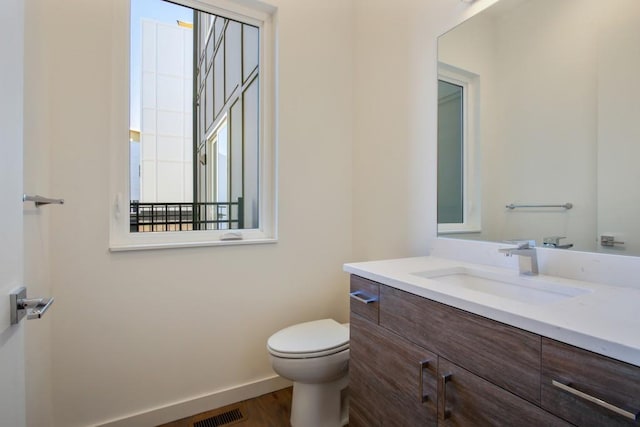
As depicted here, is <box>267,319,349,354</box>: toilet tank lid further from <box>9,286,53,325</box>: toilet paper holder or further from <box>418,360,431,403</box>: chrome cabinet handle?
<box>9,286,53,325</box>: toilet paper holder

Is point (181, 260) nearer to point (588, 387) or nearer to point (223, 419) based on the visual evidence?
point (223, 419)

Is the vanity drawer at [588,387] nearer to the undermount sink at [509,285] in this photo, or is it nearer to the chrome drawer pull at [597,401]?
the chrome drawer pull at [597,401]

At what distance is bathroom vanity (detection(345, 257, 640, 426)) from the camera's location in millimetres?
564

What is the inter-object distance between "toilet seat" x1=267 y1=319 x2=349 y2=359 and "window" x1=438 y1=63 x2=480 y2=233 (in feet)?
2.43

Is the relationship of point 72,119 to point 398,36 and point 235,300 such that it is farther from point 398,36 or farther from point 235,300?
point 398,36

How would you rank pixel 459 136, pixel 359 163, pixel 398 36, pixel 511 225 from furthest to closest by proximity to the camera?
pixel 359 163 → pixel 398 36 → pixel 459 136 → pixel 511 225

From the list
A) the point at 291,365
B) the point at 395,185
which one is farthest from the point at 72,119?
the point at 395,185

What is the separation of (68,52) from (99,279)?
1041 millimetres

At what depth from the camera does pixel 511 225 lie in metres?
1.26

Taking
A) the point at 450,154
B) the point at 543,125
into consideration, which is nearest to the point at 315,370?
the point at 450,154

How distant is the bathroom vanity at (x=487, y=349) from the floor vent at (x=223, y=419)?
71 cm

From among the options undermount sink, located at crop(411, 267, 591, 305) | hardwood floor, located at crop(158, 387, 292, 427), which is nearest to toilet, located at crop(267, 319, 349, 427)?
hardwood floor, located at crop(158, 387, 292, 427)

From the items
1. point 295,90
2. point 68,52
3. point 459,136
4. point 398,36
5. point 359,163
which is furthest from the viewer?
point 359,163

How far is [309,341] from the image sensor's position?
1480mm
